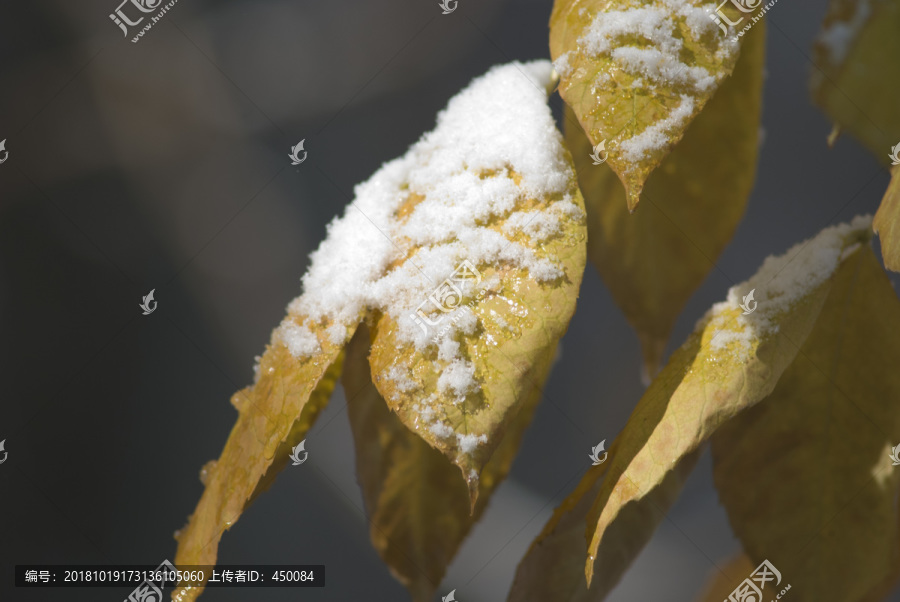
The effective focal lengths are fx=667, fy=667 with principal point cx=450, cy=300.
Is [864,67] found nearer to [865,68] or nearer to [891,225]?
[865,68]

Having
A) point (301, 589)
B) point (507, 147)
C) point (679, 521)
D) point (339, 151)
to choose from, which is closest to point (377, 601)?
point (301, 589)

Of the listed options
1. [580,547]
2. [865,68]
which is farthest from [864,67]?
[580,547]

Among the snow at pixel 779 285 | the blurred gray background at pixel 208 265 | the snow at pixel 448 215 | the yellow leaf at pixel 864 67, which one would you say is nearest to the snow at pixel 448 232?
the snow at pixel 448 215

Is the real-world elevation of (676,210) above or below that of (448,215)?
below

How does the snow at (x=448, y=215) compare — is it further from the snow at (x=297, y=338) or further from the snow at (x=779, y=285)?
the snow at (x=779, y=285)

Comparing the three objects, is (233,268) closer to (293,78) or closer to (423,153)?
(293,78)

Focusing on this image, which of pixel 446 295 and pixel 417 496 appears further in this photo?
pixel 417 496

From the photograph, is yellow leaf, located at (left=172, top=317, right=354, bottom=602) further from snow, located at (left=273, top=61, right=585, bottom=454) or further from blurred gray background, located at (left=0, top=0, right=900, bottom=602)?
blurred gray background, located at (left=0, top=0, right=900, bottom=602)
